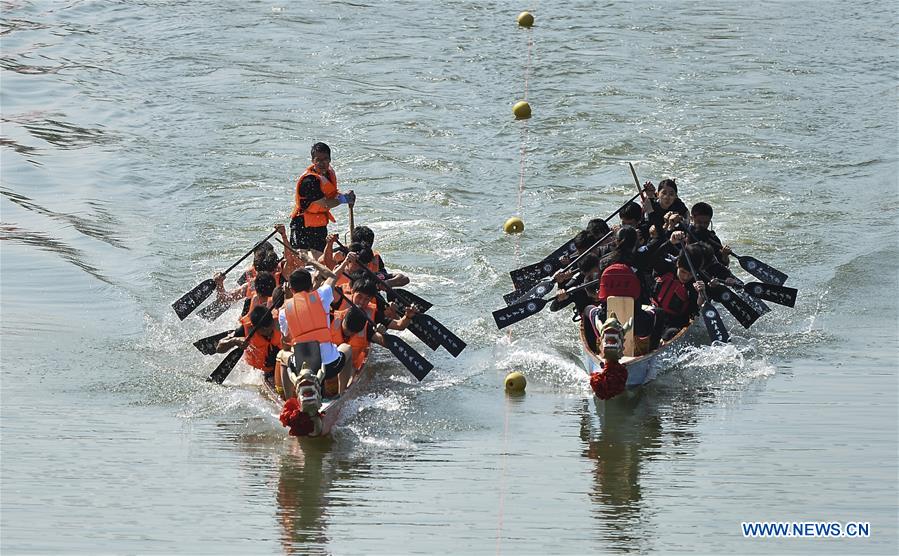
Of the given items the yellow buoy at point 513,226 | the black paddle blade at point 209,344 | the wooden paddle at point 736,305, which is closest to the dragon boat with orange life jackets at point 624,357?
the wooden paddle at point 736,305

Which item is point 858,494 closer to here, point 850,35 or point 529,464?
point 529,464

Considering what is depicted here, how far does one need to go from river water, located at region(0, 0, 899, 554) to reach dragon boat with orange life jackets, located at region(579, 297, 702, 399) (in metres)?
0.27

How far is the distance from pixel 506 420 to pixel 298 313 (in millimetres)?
2333

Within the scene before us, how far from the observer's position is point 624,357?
12930mm

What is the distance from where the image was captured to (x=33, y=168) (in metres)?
21.2

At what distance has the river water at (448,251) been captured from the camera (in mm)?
10703

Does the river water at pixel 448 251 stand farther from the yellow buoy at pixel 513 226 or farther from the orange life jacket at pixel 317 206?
the orange life jacket at pixel 317 206

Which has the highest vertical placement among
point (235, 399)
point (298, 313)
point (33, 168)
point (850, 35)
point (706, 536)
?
point (850, 35)

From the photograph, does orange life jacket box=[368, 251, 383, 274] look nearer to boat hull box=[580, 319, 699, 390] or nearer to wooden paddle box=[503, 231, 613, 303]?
wooden paddle box=[503, 231, 613, 303]

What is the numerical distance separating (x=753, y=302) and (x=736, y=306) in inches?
12.1

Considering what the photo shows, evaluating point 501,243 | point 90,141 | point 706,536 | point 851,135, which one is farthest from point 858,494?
point 90,141

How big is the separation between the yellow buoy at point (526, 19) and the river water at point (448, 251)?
0.46 metres

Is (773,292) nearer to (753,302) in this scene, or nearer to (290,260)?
(753,302)

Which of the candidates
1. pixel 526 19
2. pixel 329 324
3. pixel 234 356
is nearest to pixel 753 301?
pixel 329 324
